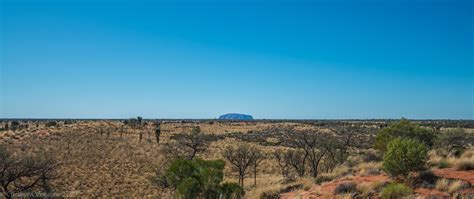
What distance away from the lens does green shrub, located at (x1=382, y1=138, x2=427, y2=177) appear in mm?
15039

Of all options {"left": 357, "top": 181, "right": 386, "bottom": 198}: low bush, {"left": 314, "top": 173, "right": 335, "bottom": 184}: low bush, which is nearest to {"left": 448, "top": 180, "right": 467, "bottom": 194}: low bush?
{"left": 357, "top": 181, "right": 386, "bottom": 198}: low bush

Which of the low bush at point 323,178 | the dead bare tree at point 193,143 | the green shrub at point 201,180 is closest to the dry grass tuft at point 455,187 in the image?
the low bush at point 323,178

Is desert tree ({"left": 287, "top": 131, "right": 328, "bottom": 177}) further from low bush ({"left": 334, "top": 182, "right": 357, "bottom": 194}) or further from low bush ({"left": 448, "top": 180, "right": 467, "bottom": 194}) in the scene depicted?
low bush ({"left": 448, "top": 180, "right": 467, "bottom": 194})

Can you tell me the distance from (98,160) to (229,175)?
15974mm

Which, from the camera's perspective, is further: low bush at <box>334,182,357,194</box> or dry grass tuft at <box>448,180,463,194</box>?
low bush at <box>334,182,357,194</box>

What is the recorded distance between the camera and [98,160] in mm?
40844

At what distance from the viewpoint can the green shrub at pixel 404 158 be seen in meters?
15.0

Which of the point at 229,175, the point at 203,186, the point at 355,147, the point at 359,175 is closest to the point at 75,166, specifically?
the point at 229,175

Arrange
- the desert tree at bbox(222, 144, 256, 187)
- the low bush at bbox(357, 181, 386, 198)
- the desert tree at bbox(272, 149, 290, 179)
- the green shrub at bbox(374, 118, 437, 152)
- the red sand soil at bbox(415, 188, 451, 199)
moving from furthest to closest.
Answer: the desert tree at bbox(272, 149, 290, 179) → the desert tree at bbox(222, 144, 256, 187) → the green shrub at bbox(374, 118, 437, 152) → the low bush at bbox(357, 181, 386, 198) → the red sand soil at bbox(415, 188, 451, 199)

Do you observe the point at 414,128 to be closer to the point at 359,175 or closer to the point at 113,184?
the point at 359,175

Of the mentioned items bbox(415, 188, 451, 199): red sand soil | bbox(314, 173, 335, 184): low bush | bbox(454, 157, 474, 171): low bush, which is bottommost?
bbox(314, 173, 335, 184): low bush

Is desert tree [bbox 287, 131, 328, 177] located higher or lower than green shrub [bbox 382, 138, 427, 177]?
lower

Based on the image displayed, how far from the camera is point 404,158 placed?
15094mm

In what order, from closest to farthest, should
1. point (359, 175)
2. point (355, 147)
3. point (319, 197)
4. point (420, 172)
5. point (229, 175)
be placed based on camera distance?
point (319, 197) < point (420, 172) < point (359, 175) < point (229, 175) < point (355, 147)
